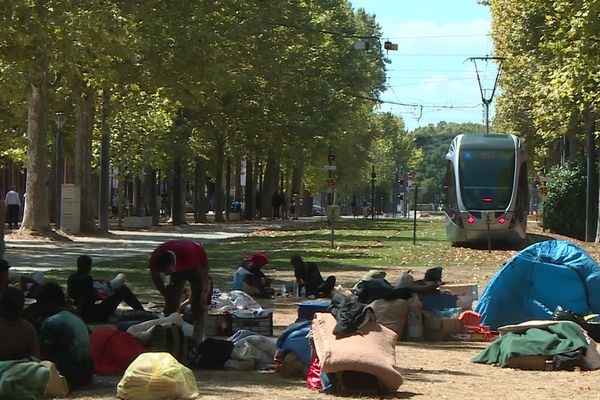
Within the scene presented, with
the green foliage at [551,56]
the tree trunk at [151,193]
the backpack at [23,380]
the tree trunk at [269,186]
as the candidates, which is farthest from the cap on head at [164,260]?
the tree trunk at [269,186]

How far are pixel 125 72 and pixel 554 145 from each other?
39288 millimetres

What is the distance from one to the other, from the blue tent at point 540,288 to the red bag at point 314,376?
18.3ft

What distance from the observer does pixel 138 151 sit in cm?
5762

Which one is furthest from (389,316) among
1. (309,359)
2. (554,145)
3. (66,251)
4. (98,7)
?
(554,145)

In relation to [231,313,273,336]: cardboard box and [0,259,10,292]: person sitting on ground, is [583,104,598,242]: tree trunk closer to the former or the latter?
[231,313,273,336]: cardboard box

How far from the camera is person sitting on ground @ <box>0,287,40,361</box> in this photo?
11.4 metres

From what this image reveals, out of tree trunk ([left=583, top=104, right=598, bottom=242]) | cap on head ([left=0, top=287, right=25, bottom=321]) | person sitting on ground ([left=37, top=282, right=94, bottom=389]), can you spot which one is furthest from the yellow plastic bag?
tree trunk ([left=583, top=104, right=598, bottom=242])

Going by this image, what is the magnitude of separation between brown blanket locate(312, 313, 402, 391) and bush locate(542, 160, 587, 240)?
4310 cm

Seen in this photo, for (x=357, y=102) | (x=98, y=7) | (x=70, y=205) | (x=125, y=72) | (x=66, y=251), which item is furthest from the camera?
(x=357, y=102)

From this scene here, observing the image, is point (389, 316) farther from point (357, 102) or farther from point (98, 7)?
point (357, 102)

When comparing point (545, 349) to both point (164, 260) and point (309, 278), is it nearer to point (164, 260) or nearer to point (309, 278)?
point (164, 260)

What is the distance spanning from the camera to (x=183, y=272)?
14.4 metres

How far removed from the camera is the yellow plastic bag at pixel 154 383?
11.1 meters

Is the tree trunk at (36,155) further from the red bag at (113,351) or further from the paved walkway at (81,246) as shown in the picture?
the red bag at (113,351)
